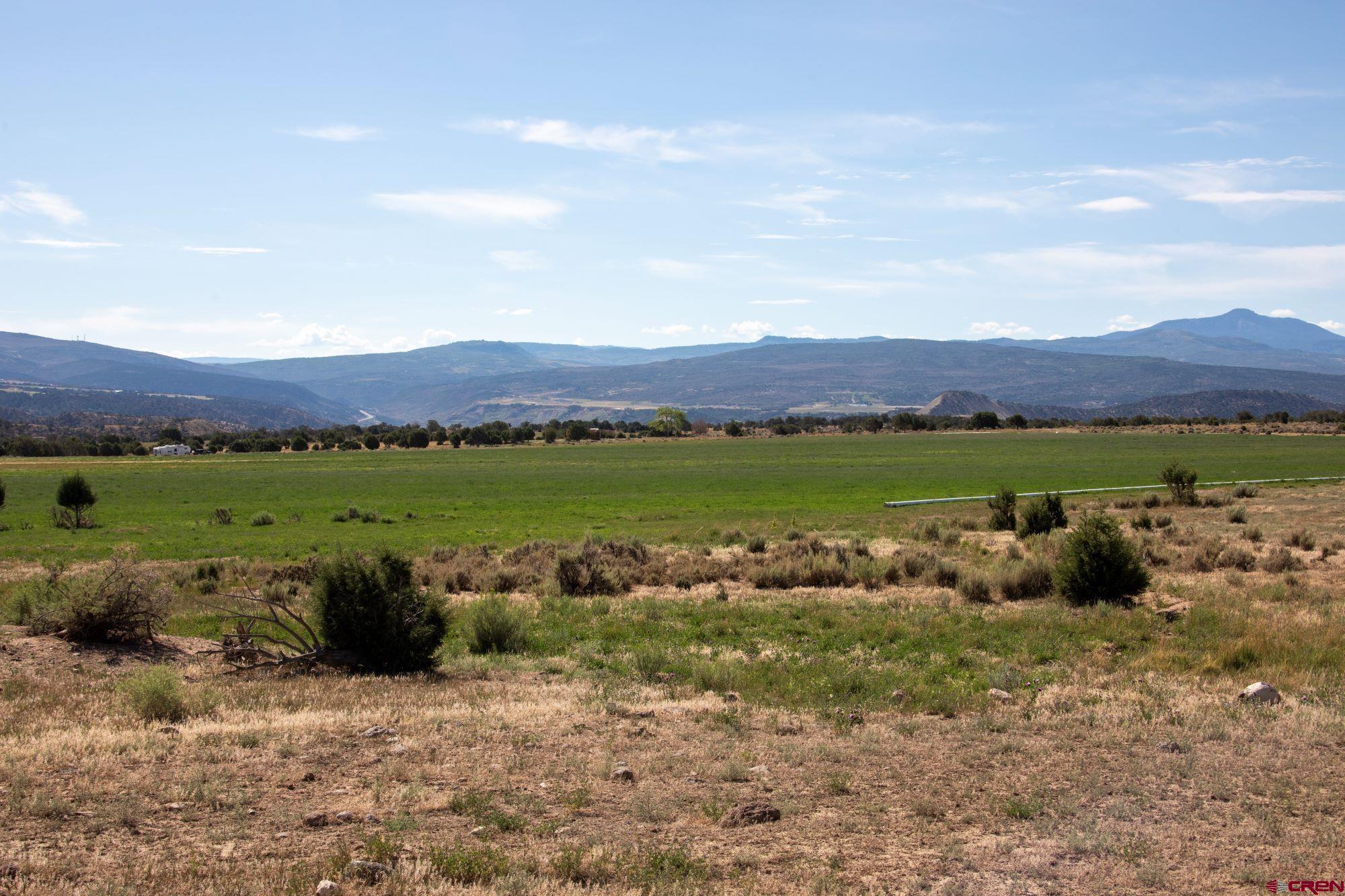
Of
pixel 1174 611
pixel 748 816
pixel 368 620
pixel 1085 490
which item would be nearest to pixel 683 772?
pixel 748 816

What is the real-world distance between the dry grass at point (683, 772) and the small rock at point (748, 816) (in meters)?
0.11

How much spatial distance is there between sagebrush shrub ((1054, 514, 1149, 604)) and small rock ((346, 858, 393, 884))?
15.1 meters

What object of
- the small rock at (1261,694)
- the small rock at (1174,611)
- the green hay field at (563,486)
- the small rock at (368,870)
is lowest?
the green hay field at (563,486)

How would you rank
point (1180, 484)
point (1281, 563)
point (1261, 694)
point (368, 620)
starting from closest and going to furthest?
point (1261, 694) → point (368, 620) → point (1281, 563) → point (1180, 484)

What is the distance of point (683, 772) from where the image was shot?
7.72 m

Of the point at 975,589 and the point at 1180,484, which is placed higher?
the point at 1180,484

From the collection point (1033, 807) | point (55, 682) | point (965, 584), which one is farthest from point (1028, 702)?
point (55, 682)

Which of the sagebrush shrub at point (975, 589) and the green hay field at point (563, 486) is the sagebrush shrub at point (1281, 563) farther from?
the green hay field at point (563, 486)

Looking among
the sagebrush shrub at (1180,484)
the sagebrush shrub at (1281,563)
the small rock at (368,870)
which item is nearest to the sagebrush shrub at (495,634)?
the small rock at (368,870)

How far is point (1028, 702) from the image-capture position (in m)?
9.98

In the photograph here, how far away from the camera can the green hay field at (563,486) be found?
112 feet

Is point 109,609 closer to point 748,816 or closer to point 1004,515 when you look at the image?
point 748,816

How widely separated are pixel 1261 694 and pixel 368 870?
940 cm

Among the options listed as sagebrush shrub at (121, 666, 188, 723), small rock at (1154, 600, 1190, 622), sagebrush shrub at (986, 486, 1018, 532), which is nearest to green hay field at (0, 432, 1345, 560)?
sagebrush shrub at (121, 666, 188, 723)
